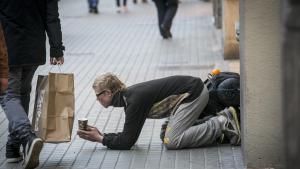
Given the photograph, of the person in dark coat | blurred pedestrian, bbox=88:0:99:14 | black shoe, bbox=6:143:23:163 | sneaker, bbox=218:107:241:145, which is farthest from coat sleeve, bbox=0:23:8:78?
blurred pedestrian, bbox=88:0:99:14

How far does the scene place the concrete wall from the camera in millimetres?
5926

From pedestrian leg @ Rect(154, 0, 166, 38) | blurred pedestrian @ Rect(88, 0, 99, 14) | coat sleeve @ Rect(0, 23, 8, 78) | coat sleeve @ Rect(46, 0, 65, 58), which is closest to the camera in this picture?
coat sleeve @ Rect(0, 23, 8, 78)

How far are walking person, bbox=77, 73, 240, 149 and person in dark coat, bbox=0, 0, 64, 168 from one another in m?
0.60

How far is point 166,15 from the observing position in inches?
629

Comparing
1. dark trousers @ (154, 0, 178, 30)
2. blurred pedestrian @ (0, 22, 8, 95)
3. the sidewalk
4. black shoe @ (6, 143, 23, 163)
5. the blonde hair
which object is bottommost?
the sidewalk

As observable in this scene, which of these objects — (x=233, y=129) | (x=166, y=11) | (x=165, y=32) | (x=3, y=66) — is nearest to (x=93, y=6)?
(x=166, y=11)

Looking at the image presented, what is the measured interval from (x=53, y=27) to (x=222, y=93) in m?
1.72

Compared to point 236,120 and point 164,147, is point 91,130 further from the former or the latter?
point 236,120

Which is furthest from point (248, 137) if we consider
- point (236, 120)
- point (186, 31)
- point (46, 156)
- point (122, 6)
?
point (122, 6)

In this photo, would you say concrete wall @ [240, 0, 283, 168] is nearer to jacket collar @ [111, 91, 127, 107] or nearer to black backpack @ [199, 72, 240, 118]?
black backpack @ [199, 72, 240, 118]

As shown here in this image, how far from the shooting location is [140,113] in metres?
6.64

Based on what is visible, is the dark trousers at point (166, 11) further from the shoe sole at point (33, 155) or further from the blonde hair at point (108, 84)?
the shoe sole at point (33, 155)

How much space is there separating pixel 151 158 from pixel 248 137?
98 cm

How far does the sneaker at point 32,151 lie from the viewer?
5980 millimetres
